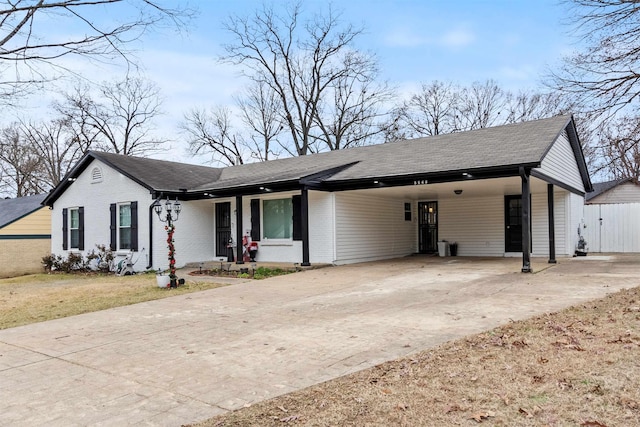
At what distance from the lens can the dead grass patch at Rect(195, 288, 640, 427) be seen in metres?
3.20

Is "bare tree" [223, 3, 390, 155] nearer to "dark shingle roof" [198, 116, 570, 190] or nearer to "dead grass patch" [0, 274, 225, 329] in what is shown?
"dark shingle roof" [198, 116, 570, 190]

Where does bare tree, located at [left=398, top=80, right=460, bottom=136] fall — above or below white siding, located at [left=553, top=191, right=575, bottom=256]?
above

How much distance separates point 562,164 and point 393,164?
5.47 metres

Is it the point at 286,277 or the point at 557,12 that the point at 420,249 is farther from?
the point at 557,12

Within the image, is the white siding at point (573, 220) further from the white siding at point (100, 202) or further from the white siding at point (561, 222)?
the white siding at point (100, 202)

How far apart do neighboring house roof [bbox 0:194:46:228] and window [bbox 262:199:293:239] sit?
1173cm

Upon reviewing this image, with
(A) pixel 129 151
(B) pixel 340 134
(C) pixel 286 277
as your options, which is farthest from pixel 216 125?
(C) pixel 286 277

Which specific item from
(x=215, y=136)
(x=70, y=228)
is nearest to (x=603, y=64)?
(x=70, y=228)

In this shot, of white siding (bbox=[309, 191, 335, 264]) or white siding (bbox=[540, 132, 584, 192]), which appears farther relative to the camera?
white siding (bbox=[309, 191, 335, 264])

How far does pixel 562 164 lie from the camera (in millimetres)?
15109

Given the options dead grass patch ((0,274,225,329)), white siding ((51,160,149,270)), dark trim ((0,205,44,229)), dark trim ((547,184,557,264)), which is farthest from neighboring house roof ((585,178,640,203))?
dark trim ((0,205,44,229))

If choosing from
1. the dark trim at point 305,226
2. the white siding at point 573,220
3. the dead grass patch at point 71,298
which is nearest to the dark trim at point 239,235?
the dark trim at point 305,226

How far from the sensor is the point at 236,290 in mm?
10500

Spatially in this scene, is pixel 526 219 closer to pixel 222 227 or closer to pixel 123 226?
pixel 222 227
